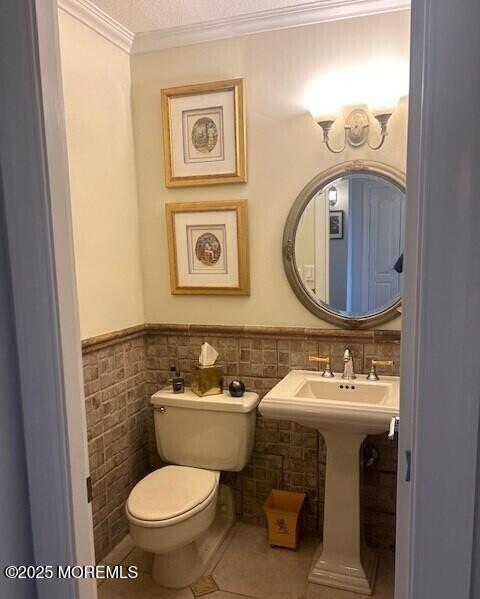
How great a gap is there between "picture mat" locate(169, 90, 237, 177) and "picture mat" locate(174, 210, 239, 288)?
21 centimetres

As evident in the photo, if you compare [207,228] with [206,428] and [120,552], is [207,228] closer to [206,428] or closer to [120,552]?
[206,428]

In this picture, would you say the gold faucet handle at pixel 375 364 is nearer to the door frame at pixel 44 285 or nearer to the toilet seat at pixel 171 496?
the toilet seat at pixel 171 496

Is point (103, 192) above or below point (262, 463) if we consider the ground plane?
above

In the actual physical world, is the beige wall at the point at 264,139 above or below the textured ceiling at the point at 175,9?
below

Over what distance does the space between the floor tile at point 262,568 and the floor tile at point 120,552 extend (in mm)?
464

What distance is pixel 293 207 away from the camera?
6.98ft

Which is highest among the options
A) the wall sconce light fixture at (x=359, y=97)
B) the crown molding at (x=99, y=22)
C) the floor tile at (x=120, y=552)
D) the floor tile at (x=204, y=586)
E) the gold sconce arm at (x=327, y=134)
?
the crown molding at (x=99, y=22)

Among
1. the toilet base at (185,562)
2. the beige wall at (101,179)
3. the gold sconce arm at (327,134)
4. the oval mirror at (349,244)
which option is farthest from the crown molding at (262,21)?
the toilet base at (185,562)

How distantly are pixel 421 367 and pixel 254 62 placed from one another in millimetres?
1855

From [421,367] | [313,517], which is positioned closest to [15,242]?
[421,367]

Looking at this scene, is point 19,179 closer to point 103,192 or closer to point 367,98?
point 103,192

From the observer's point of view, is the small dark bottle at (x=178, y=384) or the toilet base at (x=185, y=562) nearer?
the toilet base at (x=185, y=562)

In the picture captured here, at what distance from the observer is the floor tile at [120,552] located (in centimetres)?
210

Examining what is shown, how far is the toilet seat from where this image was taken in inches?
70.4
